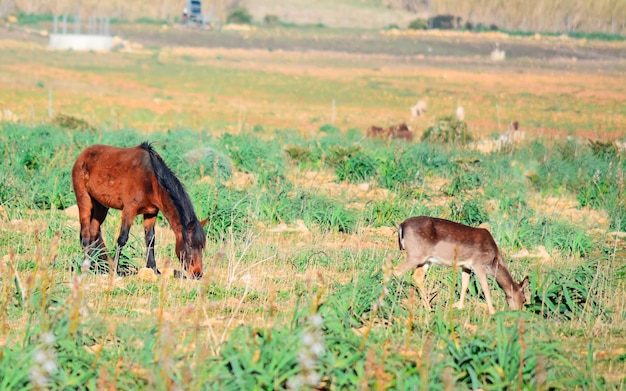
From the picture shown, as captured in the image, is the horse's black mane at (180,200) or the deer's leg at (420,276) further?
the horse's black mane at (180,200)

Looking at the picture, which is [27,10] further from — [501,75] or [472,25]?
[501,75]

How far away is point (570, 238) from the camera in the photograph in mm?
11484

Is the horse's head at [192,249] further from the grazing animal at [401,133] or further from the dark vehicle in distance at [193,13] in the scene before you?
the dark vehicle in distance at [193,13]

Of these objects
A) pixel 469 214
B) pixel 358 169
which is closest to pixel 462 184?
pixel 358 169

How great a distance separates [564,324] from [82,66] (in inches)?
1903

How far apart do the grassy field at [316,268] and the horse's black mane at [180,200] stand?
39 cm

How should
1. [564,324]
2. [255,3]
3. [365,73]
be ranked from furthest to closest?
1. [255,3]
2. [365,73]
3. [564,324]

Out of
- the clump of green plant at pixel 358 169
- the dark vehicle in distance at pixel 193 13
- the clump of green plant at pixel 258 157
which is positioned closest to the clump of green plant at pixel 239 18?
the dark vehicle in distance at pixel 193 13

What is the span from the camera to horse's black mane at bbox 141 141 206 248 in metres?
8.73

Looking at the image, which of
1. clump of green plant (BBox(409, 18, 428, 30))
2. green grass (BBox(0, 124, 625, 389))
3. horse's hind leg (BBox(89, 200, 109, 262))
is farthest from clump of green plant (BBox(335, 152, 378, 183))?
clump of green plant (BBox(409, 18, 428, 30))

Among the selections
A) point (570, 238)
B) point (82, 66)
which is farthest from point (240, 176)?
point (82, 66)

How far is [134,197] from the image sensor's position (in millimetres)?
9266

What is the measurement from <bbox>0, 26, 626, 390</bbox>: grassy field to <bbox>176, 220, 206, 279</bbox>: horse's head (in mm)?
255

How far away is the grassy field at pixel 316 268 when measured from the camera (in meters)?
5.66
